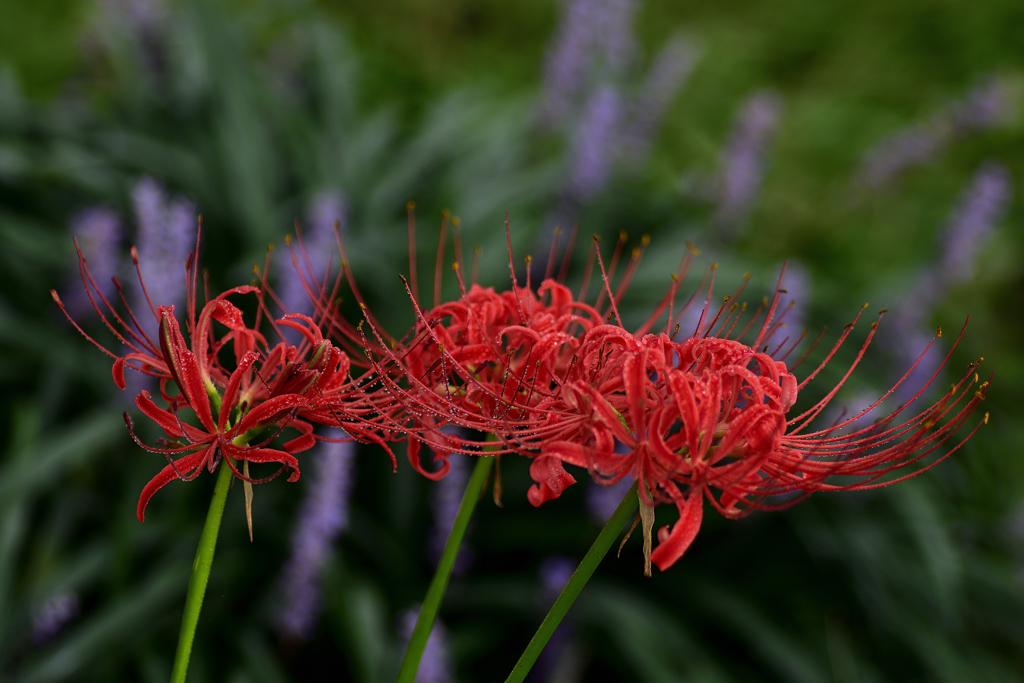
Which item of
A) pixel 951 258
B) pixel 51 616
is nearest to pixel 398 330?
pixel 51 616

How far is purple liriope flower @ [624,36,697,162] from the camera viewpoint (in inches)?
115

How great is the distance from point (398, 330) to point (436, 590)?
5.18 feet

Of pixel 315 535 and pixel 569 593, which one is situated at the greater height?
pixel 569 593

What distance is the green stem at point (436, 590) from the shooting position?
622 millimetres

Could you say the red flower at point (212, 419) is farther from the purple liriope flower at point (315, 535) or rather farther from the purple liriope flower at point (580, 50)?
the purple liriope flower at point (580, 50)

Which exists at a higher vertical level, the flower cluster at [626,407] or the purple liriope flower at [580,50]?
the flower cluster at [626,407]

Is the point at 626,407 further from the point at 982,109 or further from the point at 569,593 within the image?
the point at 982,109

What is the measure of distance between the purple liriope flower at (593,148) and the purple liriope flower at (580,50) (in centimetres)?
35

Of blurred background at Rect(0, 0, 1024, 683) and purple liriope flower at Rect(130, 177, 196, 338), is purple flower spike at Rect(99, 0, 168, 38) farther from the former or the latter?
purple liriope flower at Rect(130, 177, 196, 338)

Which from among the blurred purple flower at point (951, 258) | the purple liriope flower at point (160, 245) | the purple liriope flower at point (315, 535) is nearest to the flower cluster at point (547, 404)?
the purple liriope flower at point (315, 535)

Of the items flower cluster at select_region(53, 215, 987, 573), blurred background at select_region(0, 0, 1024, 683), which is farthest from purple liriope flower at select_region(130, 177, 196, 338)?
flower cluster at select_region(53, 215, 987, 573)

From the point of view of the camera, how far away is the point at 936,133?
2979 millimetres

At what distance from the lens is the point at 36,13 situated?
4.92m

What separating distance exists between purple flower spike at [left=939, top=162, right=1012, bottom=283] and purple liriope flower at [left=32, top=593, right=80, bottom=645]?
271cm
